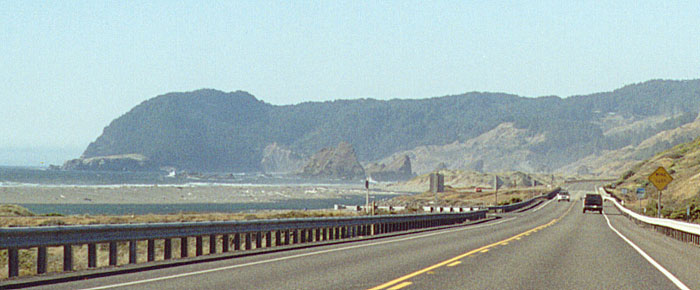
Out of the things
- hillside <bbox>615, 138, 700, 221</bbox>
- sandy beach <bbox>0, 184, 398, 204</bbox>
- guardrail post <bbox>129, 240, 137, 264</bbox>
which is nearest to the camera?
guardrail post <bbox>129, 240, 137, 264</bbox>

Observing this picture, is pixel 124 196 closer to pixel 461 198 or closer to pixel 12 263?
pixel 461 198

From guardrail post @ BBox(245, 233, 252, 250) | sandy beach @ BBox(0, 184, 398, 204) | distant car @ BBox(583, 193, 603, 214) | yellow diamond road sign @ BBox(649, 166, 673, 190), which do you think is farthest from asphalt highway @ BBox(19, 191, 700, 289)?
sandy beach @ BBox(0, 184, 398, 204)

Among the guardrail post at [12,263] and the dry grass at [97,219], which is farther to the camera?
the dry grass at [97,219]

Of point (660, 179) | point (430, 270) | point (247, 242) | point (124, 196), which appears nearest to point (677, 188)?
point (660, 179)

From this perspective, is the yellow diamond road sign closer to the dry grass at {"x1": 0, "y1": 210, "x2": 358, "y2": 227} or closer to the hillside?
the hillside

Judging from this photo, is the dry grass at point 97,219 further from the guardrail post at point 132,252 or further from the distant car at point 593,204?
the distant car at point 593,204

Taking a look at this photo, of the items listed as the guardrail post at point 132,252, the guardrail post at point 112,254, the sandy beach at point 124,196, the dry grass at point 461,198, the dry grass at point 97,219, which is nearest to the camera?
the guardrail post at point 112,254

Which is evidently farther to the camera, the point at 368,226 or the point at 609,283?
the point at 368,226

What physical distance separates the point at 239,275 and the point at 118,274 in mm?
1996

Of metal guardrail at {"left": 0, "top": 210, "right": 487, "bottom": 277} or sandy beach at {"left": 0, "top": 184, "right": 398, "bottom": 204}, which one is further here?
sandy beach at {"left": 0, "top": 184, "right": 398, "bottom": 204}

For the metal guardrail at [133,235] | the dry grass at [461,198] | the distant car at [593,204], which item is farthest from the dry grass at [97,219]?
the dry grass at [461,198]

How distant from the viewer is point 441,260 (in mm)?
19109

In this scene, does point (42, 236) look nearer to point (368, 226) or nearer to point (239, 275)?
point (239, 275)

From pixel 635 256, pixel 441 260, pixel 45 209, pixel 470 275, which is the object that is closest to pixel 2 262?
pixel 441 260
